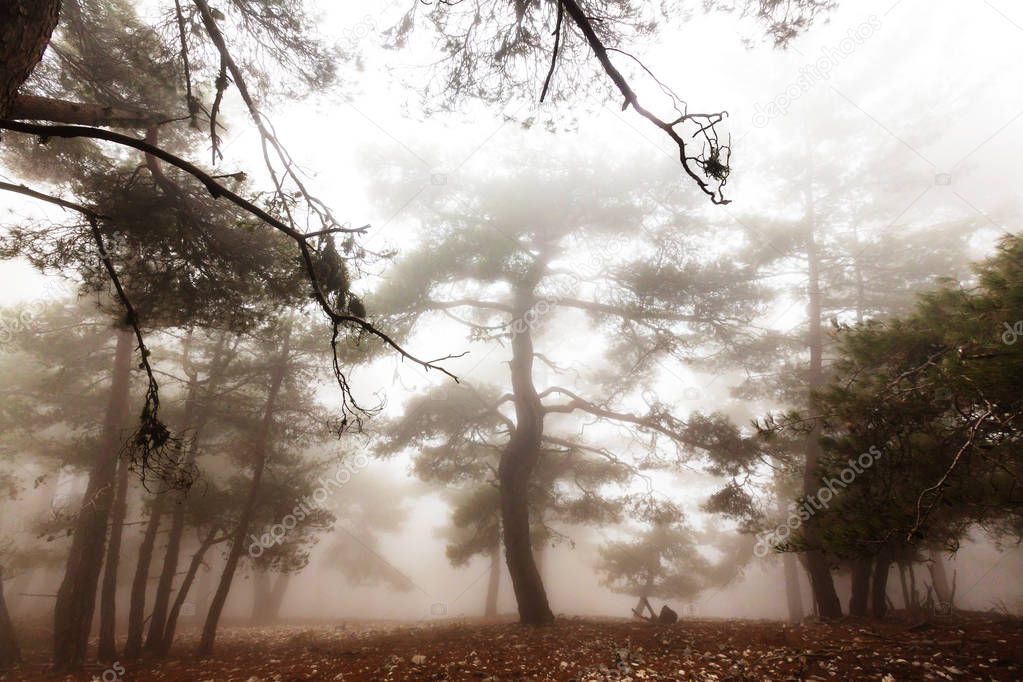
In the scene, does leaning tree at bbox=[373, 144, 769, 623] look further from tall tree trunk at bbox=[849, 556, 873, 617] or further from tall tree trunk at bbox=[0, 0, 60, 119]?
tall tree trunk at bbox=[0, 0, 60, 119]

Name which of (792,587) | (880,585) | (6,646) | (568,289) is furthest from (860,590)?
(6,646)

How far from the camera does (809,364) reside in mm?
11891

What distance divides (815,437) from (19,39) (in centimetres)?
1352

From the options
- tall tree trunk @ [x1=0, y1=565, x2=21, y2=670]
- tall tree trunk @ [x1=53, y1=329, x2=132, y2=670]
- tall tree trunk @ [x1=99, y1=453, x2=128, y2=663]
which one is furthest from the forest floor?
tall tree trunk @ [x1=0, y1=565, x2=21, y2=670]

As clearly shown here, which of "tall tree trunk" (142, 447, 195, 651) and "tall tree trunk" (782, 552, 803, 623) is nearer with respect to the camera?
"tall tree trunk" (142, 447, 195, 651)

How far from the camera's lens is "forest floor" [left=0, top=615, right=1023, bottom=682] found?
5.14m

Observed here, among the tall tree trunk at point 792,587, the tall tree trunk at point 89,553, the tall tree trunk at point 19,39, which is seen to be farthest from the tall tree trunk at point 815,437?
the tall tree trunk at point 89,553

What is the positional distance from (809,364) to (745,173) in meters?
6.74

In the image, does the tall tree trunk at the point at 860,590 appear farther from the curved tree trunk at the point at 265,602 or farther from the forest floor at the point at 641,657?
the curved tree trunk at the point at 265,602

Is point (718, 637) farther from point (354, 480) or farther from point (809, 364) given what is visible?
point (354, 480)

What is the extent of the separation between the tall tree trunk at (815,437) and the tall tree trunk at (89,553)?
1436 cm

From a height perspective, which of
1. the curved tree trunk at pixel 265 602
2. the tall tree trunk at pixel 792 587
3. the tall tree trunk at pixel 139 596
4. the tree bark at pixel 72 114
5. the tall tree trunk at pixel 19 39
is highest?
the tree bark at pixel 72 114

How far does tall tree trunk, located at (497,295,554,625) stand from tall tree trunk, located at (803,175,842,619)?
18.9ft

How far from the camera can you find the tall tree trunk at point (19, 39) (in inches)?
90.5
